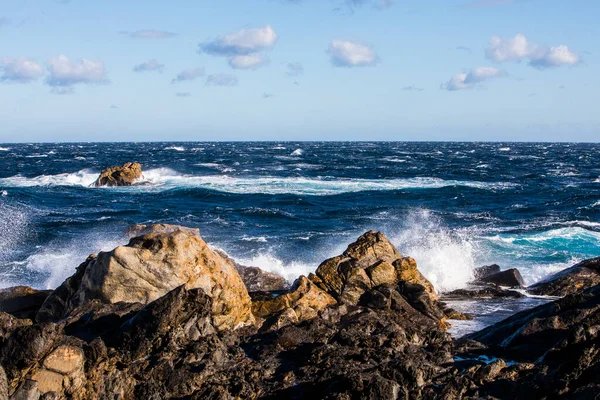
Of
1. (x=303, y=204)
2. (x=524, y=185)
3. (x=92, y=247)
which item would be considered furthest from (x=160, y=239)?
(x=524, y=185)

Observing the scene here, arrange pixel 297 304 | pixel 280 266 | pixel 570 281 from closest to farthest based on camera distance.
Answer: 1. pixel 297 304
2. pixel 570 281
3. pixel 280 266

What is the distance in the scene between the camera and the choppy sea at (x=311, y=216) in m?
22.6

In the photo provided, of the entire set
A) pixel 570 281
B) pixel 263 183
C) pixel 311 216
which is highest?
pixel 263 183

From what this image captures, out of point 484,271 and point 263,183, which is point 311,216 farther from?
point 263,183

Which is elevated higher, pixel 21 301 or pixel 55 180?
pixel 21 301

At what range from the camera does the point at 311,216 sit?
114ft

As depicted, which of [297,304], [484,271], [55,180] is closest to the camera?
[297,304]

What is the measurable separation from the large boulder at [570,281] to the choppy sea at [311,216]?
2107 mm

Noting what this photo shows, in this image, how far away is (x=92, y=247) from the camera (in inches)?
926

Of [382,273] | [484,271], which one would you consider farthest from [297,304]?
Result: [484,271]

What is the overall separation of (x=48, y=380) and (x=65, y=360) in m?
0.30

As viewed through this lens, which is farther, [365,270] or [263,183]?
[263,183]

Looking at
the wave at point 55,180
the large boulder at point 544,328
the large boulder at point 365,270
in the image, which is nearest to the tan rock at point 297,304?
the large boulder at point 365,270

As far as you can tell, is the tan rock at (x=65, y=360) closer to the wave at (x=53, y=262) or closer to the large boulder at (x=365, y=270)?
the large boulder at (x=365, y=270)
